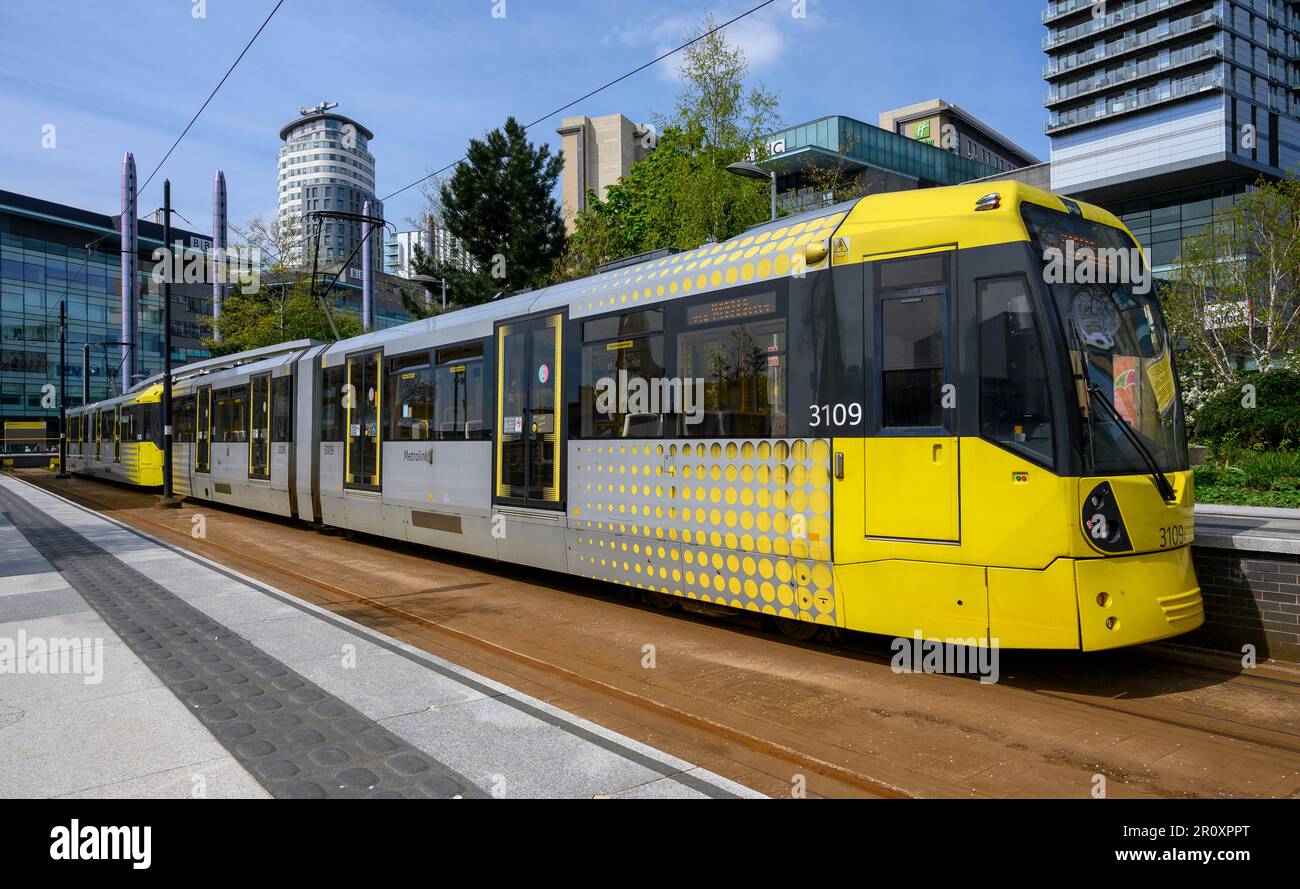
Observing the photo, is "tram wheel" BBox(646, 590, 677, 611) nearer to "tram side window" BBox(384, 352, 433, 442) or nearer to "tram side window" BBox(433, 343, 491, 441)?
"tram side window" BBox(433, 343, 491, 441)

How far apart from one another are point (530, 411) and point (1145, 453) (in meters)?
6.00

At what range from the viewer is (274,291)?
44000 mm

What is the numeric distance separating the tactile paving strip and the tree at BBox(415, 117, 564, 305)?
28668 mm

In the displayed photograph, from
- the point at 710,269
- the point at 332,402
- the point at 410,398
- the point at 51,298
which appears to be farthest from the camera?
the point at 51,298

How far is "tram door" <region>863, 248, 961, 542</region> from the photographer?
19.1 feet

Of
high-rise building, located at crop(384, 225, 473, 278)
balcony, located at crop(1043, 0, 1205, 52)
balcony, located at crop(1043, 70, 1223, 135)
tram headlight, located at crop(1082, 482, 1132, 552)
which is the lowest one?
tram headlight, located at crop(1082, 482, 1132, 552)

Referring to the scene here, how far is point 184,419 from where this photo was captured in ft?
74.9

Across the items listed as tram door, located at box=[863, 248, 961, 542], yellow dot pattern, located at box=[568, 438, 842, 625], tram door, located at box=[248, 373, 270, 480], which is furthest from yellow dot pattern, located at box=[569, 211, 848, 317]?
tram door, located at box=[248, 373, 270, 480]

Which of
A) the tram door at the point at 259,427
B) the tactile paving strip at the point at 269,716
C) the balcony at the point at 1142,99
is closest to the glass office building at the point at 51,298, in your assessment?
the tram door at the point at 259,427

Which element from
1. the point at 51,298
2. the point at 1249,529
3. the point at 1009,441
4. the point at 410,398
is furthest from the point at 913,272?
the point at 51,298

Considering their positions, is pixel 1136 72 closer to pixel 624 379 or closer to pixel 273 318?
pixel 273 318

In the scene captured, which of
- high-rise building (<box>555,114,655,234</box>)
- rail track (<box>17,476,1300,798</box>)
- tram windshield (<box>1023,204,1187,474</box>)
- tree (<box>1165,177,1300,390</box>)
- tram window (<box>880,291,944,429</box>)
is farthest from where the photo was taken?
high-rise building (<box>555,114,655,234</box>)

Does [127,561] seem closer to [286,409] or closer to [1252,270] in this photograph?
[286,409]
